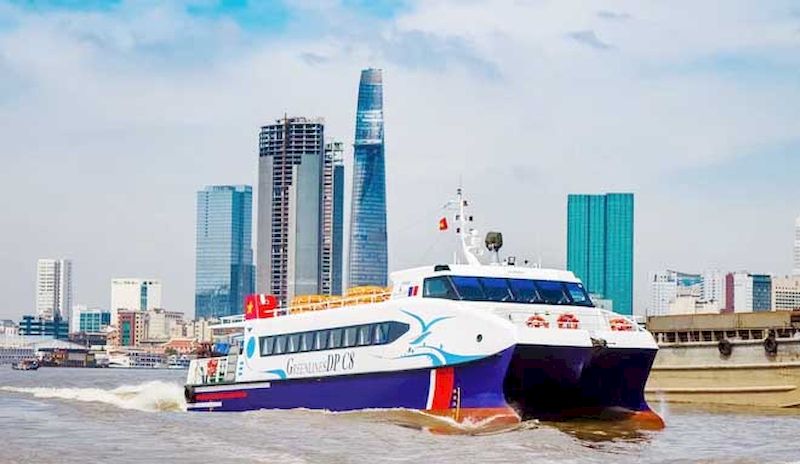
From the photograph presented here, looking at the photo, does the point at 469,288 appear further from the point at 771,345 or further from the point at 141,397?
the point at 141,397

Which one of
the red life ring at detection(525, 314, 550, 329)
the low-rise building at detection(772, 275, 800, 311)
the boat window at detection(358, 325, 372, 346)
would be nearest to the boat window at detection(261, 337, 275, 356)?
the boat window at detection(358, 325, 372, 346)

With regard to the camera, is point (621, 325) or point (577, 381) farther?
point (621, 325)

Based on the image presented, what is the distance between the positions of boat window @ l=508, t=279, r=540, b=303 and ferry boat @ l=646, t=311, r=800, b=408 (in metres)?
14.9

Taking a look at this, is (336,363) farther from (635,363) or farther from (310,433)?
(635,363)

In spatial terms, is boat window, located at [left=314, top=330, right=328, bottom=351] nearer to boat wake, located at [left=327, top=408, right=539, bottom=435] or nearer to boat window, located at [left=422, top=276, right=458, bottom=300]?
boat wake, located at [left=327, top=408, right=539, bottom=435]

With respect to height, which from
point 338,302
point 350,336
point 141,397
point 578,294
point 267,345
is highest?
point 578,294

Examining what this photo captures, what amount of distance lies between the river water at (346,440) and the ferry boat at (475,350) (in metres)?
0.71

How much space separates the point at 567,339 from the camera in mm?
→ 34688

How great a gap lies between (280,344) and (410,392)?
672cm

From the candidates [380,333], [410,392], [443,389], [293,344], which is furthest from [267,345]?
[443,389]

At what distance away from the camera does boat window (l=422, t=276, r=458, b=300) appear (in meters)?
36.4

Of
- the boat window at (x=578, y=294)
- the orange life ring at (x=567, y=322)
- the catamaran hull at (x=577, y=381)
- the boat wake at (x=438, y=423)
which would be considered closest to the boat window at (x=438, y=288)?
the orange life ring at (x=567, y=322)

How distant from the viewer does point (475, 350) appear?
3466 cm

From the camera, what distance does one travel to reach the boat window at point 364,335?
124 feet
